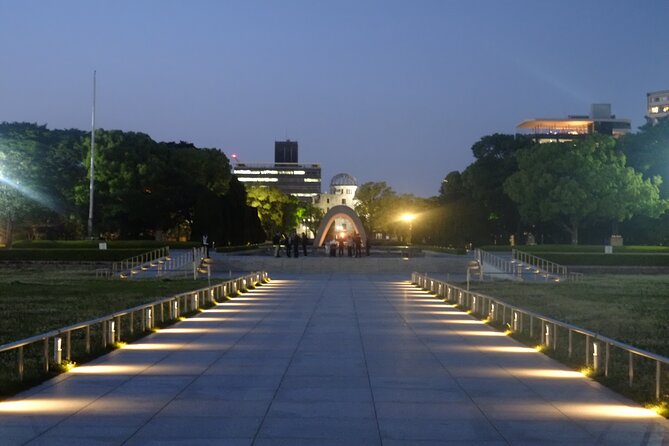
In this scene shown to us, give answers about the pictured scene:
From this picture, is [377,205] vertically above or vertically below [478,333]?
above

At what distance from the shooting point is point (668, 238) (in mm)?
70625

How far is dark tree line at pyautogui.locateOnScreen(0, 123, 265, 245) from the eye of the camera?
60.9 m

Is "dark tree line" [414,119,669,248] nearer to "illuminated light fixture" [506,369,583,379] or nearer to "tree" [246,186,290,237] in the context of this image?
"tree" [246,186,290,237]

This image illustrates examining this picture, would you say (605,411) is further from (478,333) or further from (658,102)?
(658,102)

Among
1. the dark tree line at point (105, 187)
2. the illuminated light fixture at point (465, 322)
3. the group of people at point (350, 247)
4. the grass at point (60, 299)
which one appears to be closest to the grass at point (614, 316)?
the illuminated light fixture at point (465, 322)

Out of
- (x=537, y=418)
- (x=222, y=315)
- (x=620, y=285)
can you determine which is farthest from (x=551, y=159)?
(x=537, y=418)

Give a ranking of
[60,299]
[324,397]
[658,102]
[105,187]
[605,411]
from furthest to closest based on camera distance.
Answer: [658,102], [105,187], [60,299], [324,397], [605,411]

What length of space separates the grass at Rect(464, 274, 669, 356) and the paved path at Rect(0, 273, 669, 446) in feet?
8.78

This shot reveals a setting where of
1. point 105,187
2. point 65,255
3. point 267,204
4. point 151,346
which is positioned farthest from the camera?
point 267,204

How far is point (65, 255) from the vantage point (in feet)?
168

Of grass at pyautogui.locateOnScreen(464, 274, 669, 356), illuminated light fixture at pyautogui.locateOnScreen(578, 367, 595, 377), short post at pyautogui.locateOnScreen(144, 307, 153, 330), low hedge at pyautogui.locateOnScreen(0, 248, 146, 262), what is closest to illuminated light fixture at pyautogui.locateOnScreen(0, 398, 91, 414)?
illuminated light fixture at pyautogui.locateOnScreen(578, 367, 595, 377)

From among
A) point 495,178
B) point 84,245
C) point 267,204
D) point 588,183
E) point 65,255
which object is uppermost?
point 495,178

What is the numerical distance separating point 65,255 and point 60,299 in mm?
25049

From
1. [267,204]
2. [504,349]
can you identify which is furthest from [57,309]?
[267,204]
